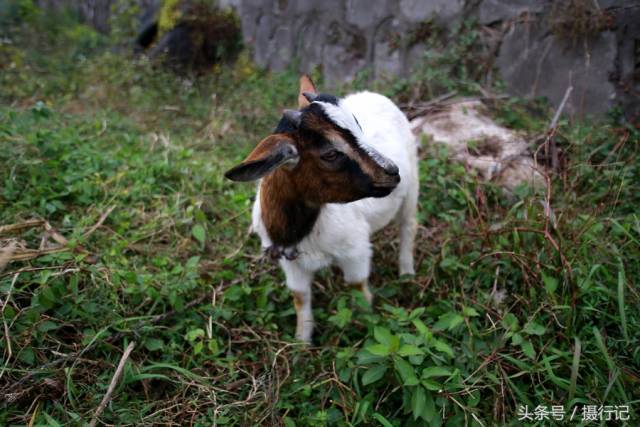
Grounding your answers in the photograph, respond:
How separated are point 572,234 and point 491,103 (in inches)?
87.2

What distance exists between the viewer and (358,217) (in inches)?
106

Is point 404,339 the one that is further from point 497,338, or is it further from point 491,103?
point 491,103

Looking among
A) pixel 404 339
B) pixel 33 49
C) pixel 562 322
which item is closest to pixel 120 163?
pixel 404 339

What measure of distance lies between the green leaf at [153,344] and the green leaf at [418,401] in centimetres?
135

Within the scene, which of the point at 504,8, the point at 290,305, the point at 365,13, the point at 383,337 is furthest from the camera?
the point at 365,13

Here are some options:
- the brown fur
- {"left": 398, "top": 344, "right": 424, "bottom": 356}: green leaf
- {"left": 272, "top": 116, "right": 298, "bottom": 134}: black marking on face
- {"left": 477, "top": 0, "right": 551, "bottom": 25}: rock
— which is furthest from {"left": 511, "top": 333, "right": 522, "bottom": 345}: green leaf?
{"left": 477, "top": 0, "right": 551, "bottom": 25}: rock

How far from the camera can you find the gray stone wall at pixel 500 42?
12.6ft

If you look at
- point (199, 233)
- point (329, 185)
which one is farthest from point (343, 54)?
point (329, 185)

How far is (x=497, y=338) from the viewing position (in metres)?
2.40

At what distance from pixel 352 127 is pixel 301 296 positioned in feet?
3.73

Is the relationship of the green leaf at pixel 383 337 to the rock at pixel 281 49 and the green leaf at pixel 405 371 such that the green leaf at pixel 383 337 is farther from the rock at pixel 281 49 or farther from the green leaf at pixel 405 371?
the rock at pixel 281 49

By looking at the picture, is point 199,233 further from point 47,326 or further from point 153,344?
point 47,326

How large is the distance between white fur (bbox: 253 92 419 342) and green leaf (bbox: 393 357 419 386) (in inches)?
29.3

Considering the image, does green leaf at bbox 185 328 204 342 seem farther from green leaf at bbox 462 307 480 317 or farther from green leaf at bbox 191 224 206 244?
green leaf at bbox 462 307 480 317
